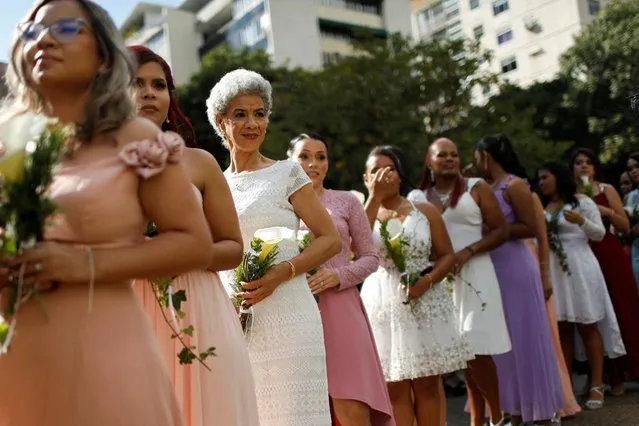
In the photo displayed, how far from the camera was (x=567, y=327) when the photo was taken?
360 inches

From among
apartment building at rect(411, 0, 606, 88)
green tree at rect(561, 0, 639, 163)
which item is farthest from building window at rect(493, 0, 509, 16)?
green tree at rect(561, 0, 639, 163)

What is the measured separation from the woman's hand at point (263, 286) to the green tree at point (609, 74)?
30.9 meters

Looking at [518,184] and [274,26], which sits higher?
[274,26]

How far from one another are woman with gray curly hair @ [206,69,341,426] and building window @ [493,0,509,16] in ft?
164

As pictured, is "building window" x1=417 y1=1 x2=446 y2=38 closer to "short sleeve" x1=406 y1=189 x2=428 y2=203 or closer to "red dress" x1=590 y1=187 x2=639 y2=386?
"red dress" x1=590 y1=187 x2=639 y2=386

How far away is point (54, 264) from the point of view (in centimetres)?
205

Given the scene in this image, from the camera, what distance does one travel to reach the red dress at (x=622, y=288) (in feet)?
30.0

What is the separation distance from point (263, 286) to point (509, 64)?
51.3 meters

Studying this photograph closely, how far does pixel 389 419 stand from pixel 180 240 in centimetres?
311

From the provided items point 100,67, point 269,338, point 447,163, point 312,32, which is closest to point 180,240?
point 100,67

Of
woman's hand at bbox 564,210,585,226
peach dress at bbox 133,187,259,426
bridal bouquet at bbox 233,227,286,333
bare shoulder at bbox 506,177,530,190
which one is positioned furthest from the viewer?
woman's hand at bbox 564,210,585,226

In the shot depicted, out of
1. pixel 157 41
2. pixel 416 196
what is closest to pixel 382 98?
pixel 416 196

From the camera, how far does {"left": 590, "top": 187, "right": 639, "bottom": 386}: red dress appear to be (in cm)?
914

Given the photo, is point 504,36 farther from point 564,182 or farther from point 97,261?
point 97,261
